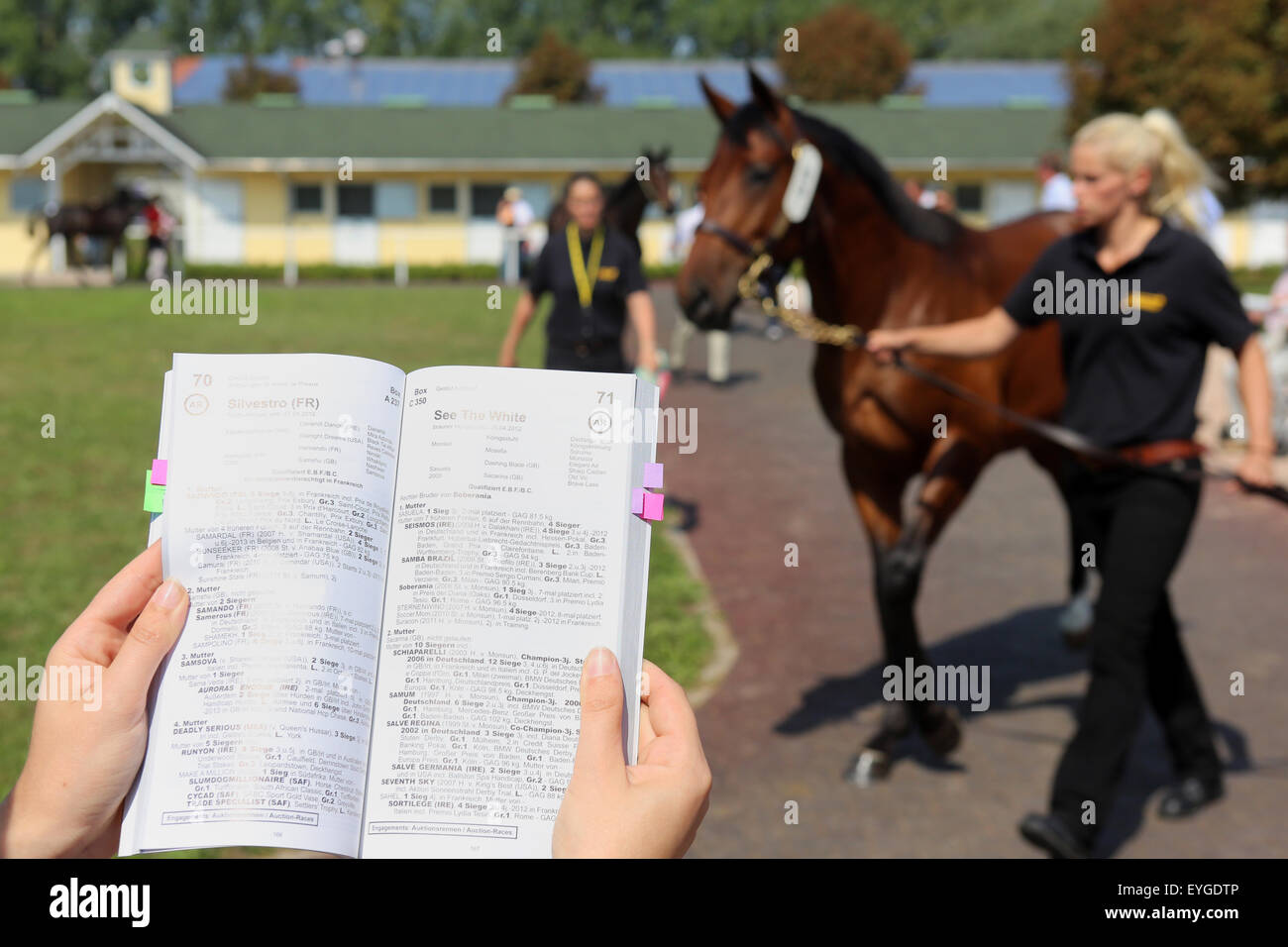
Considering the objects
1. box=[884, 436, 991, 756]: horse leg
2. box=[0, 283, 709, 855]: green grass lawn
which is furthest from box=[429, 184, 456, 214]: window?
box=[884, 436, 991, 756]: horse leg

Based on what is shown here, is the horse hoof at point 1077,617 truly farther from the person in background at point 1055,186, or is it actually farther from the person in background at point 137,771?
the person in background at point 1055,186

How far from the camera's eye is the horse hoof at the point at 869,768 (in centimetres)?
530

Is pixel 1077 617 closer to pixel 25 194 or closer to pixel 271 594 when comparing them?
pixel 271 594

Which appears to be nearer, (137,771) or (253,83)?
(137,771)

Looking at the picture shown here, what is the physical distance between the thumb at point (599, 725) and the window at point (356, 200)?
143ft

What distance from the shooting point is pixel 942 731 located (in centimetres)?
542

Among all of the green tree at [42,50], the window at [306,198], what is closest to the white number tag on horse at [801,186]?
the window at [306,198]

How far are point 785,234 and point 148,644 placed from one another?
427cm

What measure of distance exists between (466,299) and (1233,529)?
72.2 feet

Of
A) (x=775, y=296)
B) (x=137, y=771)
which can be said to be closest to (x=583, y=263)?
(x=775, y=296)

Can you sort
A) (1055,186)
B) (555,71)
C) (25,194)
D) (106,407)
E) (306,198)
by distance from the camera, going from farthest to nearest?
(555,71), (306,198), (25,194), (1055,186), (106,407)

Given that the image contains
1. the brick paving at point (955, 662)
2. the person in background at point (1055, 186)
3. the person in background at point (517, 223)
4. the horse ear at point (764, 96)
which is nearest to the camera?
the brick paving at point (955, 662)
